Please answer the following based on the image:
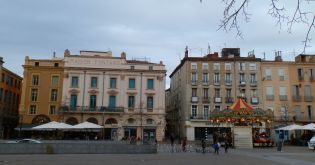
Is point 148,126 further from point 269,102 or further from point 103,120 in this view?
point 269,102

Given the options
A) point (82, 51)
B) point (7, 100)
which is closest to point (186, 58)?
point (82, 51)

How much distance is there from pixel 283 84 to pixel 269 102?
3.78m

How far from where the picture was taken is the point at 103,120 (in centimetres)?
5484

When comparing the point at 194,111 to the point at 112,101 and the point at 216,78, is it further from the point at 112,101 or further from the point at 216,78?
the point at 112,101

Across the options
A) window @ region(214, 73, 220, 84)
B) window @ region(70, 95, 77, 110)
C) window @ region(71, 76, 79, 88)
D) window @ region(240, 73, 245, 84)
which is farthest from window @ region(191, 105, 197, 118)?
window @ region(71, 76, 79, 88)

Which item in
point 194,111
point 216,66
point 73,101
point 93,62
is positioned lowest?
point 194,111

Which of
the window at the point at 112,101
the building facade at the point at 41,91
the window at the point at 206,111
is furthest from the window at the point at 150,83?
the building facade at the point at 41,91

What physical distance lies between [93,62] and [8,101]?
15.8 m

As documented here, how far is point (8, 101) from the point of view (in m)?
60.0

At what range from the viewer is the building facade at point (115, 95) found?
181ft

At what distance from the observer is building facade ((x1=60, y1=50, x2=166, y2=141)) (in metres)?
55.2

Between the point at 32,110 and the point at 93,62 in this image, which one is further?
the point at 93,62

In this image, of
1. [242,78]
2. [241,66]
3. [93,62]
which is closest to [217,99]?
[242,78]

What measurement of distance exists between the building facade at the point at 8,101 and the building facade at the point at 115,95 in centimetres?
997
